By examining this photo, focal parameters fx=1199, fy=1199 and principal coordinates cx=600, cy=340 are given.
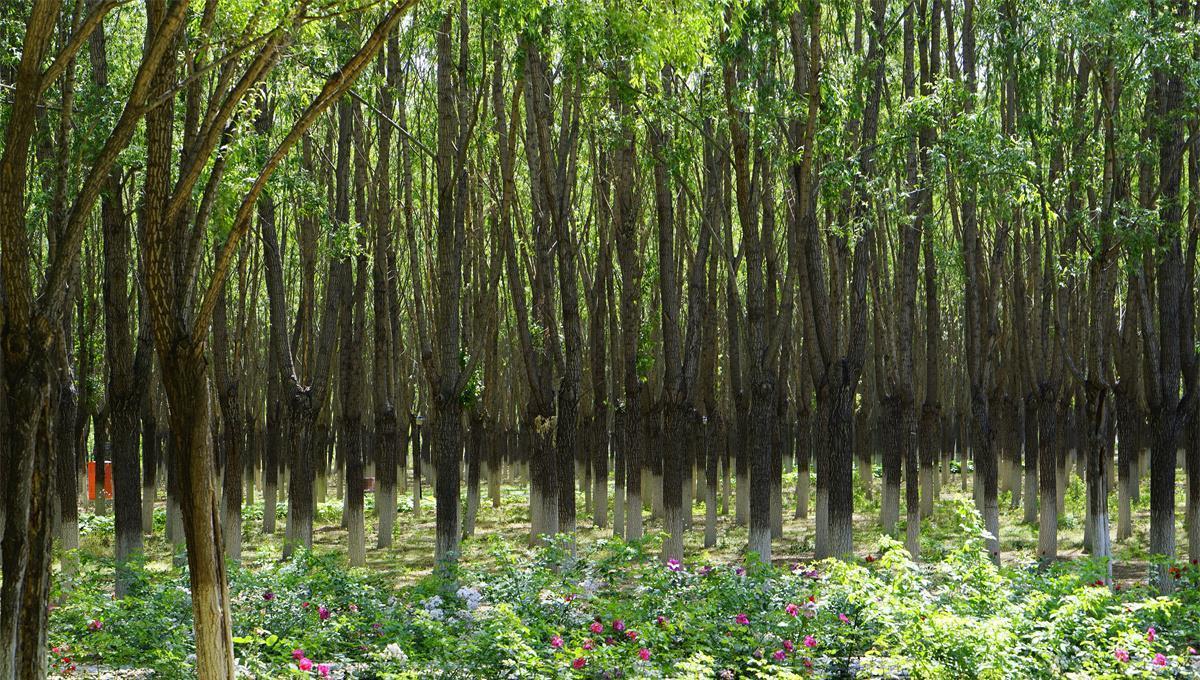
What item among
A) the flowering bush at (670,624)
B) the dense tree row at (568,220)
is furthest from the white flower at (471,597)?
the dense tree row at (568,220)

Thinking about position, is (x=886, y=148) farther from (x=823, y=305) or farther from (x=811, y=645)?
(x=811, y=645)

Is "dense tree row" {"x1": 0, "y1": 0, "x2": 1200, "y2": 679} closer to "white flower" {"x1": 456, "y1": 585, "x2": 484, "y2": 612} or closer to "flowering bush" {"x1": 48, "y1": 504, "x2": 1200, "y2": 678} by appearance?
"white flower" {"x1": 456, "y1": 585, "x2": 484, "y2": 612}

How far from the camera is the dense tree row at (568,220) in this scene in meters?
7.42

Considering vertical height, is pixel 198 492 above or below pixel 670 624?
above

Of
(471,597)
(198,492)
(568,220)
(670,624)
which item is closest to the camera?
(198,492)

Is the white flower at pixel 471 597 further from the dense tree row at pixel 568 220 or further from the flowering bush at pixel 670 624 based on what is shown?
the dense tree row at pixel 568 220

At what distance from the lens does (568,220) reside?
60.0 ft

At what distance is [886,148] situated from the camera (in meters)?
15.8

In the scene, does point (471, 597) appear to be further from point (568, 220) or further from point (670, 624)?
point (568, 220)

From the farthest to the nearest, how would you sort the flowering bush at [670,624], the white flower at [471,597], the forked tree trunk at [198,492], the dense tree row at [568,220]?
the white flower at [471,597] < the flowering bush at [670,624] < the dense tree row at [568,220] < the forked tree trunk at [198,492]

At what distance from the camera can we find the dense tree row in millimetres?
7422

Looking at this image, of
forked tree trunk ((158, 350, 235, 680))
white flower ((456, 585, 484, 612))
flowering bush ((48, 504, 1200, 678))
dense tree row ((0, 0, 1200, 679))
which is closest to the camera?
forked tree trunk ((158, 350, 235, 680))

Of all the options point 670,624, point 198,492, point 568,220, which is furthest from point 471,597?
point 568,220

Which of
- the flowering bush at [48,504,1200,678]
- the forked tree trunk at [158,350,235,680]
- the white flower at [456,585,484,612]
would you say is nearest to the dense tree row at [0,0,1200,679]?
the forked tree trunk at [158,350,235,680]
